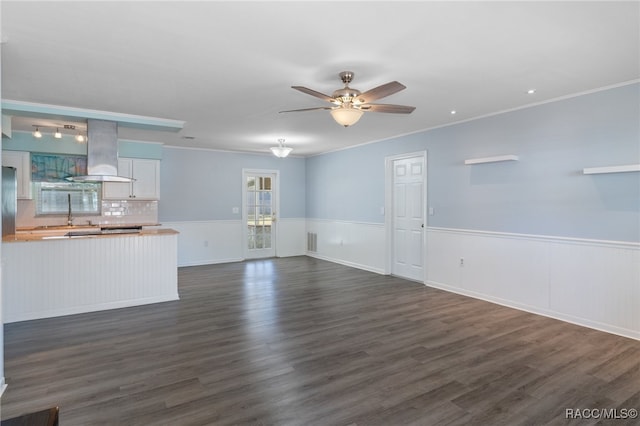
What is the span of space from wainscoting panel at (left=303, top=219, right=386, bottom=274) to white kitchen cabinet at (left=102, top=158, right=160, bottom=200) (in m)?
3.74

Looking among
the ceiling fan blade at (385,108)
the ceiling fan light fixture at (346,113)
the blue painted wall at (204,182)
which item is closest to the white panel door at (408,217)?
the ceiling fan blade at (385,108)

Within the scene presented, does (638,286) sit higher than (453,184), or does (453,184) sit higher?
(453,184)

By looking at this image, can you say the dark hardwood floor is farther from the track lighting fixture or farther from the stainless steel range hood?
the track lighting fixture

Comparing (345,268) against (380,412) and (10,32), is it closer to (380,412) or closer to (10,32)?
(380,412)

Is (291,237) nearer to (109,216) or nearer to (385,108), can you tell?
(109,216)

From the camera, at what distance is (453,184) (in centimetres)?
520

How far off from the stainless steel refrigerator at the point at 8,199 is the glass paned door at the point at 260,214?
4.16 m

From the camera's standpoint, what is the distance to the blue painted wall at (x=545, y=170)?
350 cm

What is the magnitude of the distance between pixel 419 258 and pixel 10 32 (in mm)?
5613

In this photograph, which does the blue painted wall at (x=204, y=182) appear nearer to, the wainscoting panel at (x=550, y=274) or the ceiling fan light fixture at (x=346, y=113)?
the wainscoting panel at (x=550, y=274)

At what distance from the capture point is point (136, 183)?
6574mm

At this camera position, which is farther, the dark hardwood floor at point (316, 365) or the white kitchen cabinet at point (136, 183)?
the white kitchen cabinet at point (136, 183)

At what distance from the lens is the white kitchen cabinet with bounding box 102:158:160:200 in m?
6.39

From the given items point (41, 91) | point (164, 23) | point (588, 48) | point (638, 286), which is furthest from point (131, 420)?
point (638, 286)
